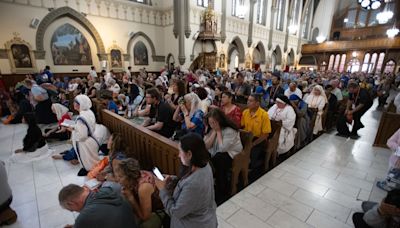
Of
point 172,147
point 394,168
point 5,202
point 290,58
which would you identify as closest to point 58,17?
point 5,202

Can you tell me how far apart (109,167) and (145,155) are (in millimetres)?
506

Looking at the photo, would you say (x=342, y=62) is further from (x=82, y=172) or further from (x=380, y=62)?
(x=82, y=172)

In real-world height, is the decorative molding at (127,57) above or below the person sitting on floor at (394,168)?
above

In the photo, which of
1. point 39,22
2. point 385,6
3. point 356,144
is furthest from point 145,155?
point 385,6

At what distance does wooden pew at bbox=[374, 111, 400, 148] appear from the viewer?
4043 millimetres

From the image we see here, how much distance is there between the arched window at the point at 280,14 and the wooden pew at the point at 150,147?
19.4m

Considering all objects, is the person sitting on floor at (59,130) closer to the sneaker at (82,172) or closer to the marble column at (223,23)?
the sneaker at (82,172)

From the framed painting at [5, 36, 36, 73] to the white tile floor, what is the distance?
6455mm

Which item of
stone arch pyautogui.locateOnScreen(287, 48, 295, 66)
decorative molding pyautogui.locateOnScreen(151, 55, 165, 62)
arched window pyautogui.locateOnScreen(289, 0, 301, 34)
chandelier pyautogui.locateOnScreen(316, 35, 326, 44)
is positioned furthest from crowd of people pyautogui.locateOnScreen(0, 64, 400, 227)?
chandelier pyautogui.locateOnScreen(316, 35, 326, 44)

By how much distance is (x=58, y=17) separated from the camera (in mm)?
9359

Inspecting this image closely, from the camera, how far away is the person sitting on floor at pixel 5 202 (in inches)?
82.7

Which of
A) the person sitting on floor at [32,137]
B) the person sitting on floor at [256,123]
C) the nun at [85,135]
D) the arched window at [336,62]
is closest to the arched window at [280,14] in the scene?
the arched window at [336,62]

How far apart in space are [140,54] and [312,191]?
12.0 meters

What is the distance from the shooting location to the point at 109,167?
2646 millimetres
